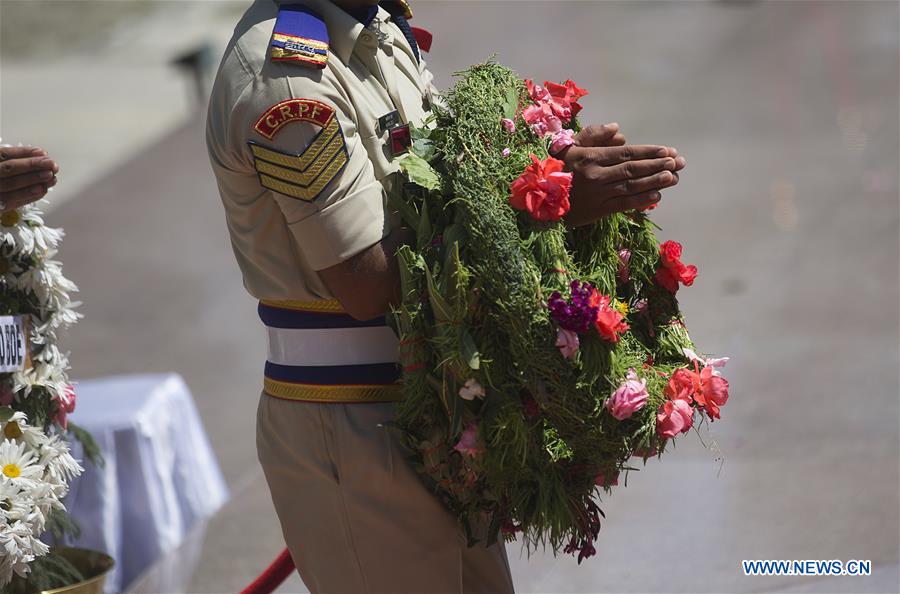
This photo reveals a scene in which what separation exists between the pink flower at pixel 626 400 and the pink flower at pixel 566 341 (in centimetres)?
12

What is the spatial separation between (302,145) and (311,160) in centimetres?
3

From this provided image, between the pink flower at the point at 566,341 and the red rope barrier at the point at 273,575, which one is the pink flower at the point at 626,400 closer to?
the pink flower at the point at 566,341

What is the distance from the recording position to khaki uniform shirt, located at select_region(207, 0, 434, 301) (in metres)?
2.25

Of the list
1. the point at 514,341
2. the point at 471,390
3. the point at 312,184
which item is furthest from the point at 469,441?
the point at 312,184

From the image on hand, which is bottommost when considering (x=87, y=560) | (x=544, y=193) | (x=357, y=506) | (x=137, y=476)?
(x=87, y=560)

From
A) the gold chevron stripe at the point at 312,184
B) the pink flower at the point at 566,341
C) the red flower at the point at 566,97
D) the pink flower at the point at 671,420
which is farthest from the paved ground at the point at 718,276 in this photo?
the gold chevron stripe at the point at 312,184

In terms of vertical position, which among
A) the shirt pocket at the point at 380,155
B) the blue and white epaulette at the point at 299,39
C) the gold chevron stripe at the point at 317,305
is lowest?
the gold chevron stripe at the point at 317,305

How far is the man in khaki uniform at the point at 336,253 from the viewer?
89.1 inches

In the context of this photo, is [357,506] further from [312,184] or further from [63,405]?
[63,405]

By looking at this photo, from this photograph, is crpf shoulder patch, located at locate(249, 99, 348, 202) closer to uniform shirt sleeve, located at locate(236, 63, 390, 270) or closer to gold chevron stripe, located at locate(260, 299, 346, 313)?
uniform shirt sleeve, located at locate(236, 63, 390, 270)

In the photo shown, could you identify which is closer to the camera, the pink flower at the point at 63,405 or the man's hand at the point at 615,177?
the man's hand at the point at 615,177

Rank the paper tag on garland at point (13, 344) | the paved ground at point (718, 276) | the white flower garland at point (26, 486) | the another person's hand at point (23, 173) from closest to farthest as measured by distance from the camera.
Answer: the another person's hand at point (23, 173) < the white flower garland at point (26, 486) < the paper tag on garland at point (13, 344) < the paved ground at point (718, 276)

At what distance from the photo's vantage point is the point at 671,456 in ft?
16.6

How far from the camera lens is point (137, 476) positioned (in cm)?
434
